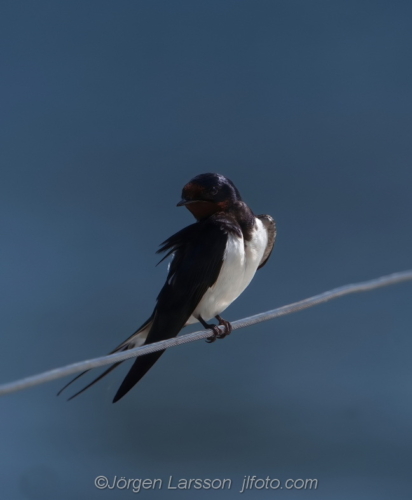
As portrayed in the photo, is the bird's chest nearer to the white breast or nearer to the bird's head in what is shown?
the white breast

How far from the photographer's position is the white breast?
2010 mm

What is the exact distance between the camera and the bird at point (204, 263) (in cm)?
199

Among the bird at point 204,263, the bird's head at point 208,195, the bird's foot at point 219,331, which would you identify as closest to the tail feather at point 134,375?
the bird at point 204,263

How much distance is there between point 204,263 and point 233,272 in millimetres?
82

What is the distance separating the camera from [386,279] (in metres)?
1.30

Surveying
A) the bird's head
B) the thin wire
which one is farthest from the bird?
the thin wire

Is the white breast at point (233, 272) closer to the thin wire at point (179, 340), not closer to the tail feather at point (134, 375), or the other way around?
the tail feather at point (134, 375)

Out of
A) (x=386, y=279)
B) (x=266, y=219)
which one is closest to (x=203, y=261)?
(x=266, y=219)

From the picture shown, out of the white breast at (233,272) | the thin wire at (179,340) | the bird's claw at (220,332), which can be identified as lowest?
the bird's claw at (220,332)

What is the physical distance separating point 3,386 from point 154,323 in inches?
43.6

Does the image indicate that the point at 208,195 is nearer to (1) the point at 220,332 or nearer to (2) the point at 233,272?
(2) the point at 233,272

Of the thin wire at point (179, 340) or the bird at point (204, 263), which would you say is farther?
the bird at point (204, 263)

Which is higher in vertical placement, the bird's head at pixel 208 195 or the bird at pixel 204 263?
the bird's head at pixel 208 195

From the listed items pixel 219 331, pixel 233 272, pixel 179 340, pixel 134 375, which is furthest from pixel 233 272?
pixel 179 340
